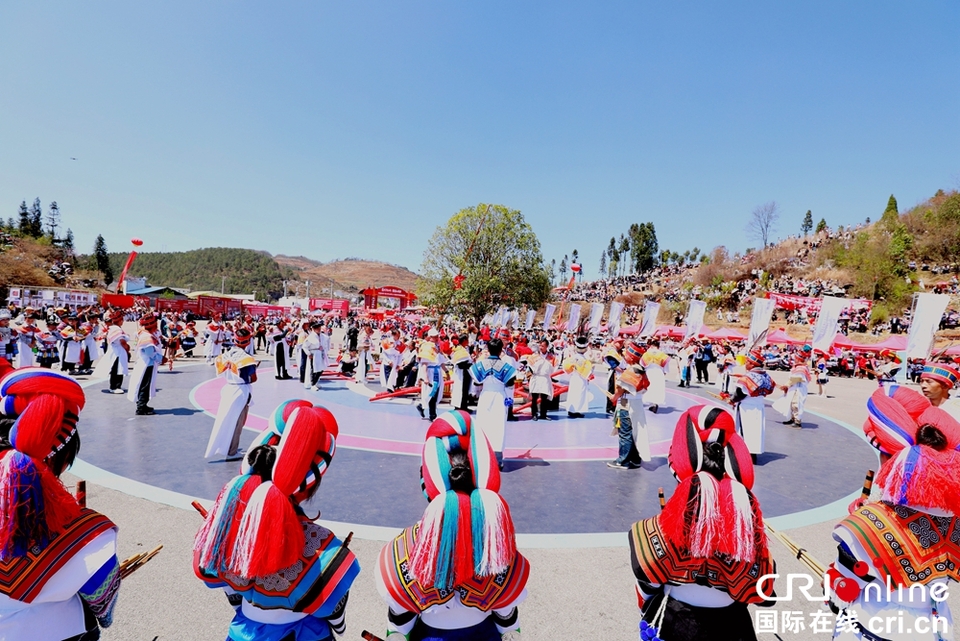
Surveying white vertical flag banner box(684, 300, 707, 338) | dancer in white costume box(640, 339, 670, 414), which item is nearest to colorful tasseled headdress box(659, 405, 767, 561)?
dancer in white costume box(640, 339, 670, 414)

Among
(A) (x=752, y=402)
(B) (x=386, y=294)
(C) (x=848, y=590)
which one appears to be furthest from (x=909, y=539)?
(B) (x=386, y=294)

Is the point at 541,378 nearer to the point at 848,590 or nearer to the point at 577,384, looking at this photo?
the point at 577,384

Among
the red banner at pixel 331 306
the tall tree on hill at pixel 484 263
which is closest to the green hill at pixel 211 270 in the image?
the red banner at pixel 331 306

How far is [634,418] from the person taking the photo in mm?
6695

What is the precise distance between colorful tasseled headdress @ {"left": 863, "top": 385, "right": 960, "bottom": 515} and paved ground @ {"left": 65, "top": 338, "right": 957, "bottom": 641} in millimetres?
1689

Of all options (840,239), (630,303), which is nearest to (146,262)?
(630,303)

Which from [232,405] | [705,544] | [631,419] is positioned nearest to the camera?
[705,544]

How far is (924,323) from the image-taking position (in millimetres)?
10203

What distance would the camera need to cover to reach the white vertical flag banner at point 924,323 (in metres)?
10.0

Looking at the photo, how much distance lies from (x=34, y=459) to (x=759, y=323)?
40.5ft

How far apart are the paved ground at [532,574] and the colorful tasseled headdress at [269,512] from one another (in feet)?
5.45

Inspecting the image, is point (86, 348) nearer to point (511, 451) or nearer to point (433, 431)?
point (511, 451)

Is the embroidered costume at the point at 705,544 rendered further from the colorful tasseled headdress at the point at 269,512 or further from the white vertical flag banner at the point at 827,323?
the white vertical flag banner at the point at 827,323

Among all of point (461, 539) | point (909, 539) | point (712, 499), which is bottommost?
point (909, 539)
